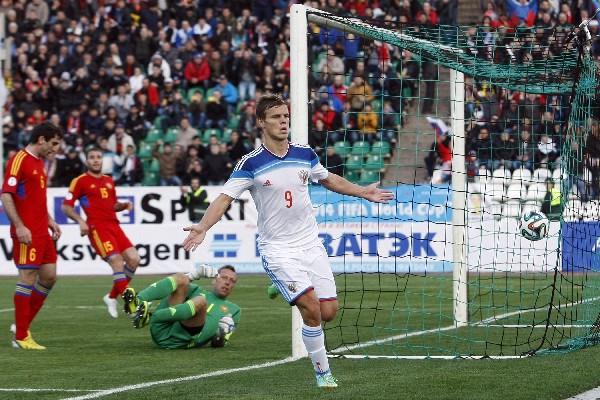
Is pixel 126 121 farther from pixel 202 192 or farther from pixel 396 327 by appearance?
pixel 396 327

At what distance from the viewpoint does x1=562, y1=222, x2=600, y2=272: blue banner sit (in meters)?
14.1

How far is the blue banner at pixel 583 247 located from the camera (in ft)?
46.3

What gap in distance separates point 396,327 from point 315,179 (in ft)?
17.4

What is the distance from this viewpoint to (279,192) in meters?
9.13

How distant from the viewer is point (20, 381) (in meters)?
9.94

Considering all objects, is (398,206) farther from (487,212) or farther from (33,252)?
(33,252)

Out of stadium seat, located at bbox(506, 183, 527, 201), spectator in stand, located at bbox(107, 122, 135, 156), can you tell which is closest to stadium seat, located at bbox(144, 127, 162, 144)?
spectator in stand, located at bbox(107, 122, 135, 156)

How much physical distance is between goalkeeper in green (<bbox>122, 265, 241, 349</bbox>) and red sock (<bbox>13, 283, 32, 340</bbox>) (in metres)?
1.38

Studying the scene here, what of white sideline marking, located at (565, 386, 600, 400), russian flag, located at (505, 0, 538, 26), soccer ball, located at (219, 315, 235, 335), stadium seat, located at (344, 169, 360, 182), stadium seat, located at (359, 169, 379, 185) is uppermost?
russian flag, located at (505, 0, 538, 26)

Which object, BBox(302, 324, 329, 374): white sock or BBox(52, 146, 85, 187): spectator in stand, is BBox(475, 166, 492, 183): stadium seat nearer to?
BBox(302, 324, 329, 374): white sock

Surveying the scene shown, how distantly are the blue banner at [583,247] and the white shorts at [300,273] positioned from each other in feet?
17.2

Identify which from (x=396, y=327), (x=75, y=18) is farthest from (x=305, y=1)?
(x=396, y=327)

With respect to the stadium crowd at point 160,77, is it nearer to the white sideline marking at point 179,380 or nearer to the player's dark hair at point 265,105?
the white sideline marking at point 179,380

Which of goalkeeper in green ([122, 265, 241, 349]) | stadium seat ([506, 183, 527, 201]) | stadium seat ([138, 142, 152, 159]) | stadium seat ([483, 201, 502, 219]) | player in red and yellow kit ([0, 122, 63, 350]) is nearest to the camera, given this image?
goalkeeper in green ([122, 265, 241, 349])
